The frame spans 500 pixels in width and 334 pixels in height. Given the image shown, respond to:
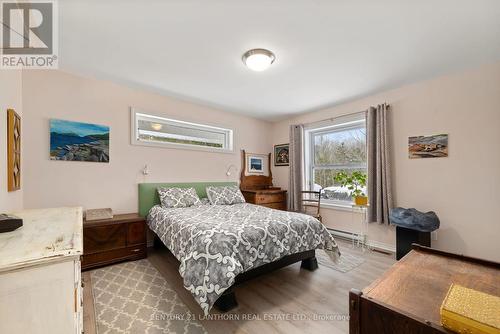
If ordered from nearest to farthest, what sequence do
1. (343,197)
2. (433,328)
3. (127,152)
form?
(433,328) → (127,152) → (343,197)

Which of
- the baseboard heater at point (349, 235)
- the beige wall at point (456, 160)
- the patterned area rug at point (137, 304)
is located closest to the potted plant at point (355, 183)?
the beige wall at point (456, 160)

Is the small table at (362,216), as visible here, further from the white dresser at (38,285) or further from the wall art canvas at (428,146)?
the white dresser at (38,285)

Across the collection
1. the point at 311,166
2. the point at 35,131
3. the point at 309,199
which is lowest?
the point at 309,199

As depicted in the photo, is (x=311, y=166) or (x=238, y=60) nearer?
(x=238, y=60)

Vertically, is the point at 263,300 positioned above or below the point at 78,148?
below

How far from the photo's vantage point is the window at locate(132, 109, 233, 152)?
3273 mm

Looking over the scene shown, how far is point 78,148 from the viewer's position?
272 cm

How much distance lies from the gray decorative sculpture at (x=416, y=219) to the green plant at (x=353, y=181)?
0.67 m

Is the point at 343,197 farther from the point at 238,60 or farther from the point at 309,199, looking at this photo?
the point at 238,60

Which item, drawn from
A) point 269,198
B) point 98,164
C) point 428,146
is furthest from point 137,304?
point 428,146

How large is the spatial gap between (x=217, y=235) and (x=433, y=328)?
1403 mm

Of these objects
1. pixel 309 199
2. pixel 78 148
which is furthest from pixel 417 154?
pixel 78 148

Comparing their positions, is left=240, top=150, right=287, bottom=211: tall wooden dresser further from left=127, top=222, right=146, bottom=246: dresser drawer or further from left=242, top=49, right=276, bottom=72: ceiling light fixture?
left=242, top=49, right=276, bottom=72: ceiling light fixture

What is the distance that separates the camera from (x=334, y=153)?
4.00 m
